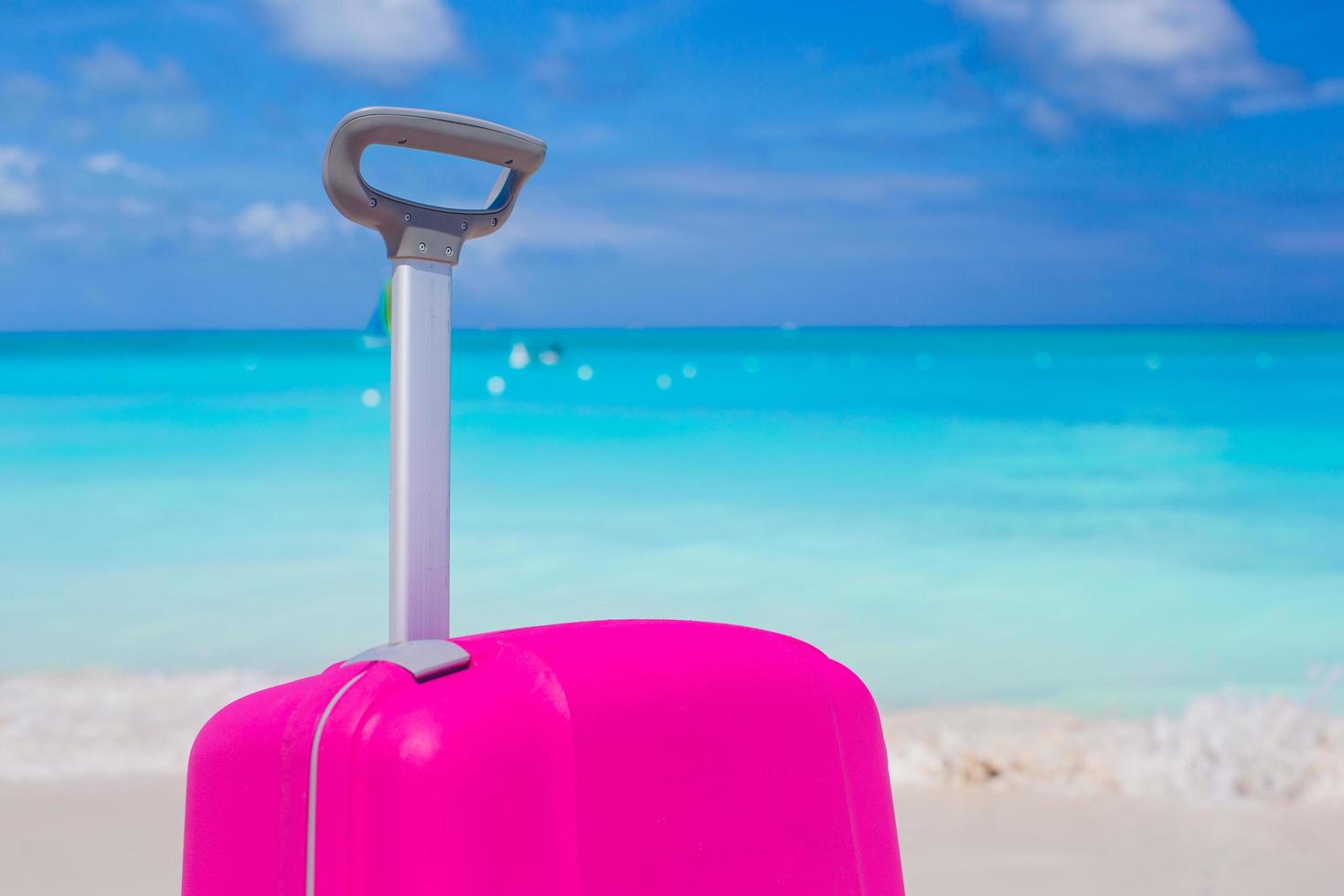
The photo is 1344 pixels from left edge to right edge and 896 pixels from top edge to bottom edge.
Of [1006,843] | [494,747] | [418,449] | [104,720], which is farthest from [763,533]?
[494,747]

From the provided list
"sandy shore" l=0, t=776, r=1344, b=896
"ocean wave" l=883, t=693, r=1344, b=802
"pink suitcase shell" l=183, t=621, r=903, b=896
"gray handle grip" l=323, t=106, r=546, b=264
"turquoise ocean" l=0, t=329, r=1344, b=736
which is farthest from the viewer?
"turquoise ocean" l=0, t=329, r=1344, b=736

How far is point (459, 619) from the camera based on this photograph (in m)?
3.96

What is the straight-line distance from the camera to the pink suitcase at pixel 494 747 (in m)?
0.82

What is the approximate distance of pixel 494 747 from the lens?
84 cm

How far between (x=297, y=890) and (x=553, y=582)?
12.0 ft

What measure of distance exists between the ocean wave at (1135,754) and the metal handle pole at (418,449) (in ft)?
4.71

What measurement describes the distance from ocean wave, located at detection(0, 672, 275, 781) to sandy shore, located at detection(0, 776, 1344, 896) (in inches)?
3.7

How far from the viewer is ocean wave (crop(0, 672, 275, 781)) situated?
7.33 feet

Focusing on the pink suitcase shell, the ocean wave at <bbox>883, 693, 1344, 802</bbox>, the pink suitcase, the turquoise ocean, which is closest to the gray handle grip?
the pink suitcase

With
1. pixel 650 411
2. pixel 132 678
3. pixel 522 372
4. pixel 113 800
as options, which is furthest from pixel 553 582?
pixel 522 372

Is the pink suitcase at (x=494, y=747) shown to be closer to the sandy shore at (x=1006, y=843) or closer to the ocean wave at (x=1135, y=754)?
the sandy shore at (x=1006, y=843)

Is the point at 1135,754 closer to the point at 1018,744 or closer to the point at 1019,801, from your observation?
the point at 1018,744

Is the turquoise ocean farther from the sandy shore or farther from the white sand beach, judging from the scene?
the sandy shore

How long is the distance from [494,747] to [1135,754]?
188 cm
